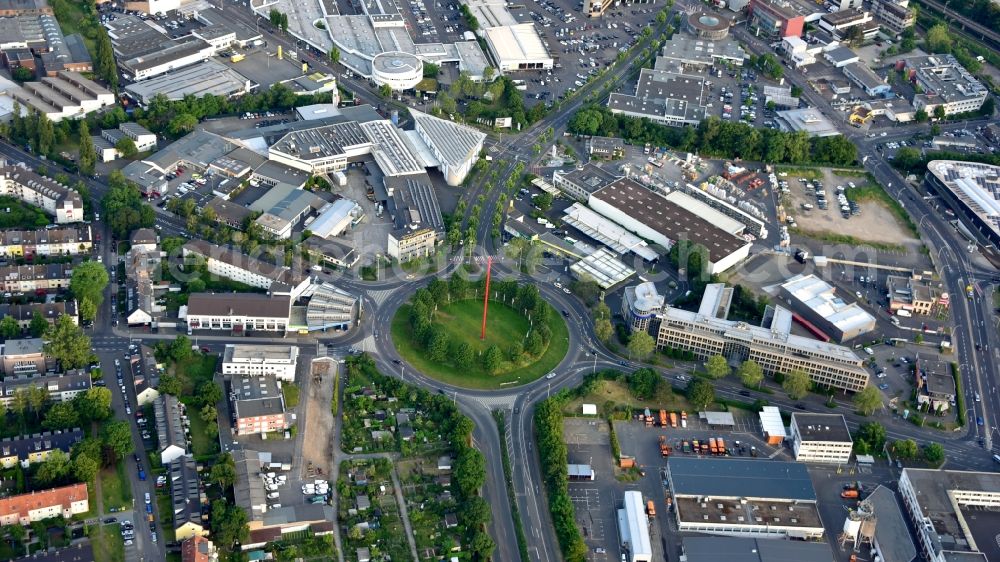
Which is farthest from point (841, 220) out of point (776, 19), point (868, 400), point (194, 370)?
point (194, 370)

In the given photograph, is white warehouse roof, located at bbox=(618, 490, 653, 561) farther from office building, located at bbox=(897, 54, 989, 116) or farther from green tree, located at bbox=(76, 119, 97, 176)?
office building, located at bbox=(897, 54, 989, 116)

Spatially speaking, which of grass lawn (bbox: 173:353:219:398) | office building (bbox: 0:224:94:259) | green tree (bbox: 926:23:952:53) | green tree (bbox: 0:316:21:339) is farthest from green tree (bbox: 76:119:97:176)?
green tree (bbox: 926:23:952:53)

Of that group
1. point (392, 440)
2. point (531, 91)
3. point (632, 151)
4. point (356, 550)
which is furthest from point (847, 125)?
point (356, 550)

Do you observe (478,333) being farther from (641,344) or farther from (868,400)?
(868,400)

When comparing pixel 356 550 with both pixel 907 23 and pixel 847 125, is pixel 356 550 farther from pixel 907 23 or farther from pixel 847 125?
pixel 907 23

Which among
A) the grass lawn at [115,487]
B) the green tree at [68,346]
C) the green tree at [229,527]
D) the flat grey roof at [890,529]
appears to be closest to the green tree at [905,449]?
the flat grey roof at [890,529]

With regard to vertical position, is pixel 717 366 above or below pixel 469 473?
below
